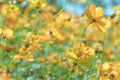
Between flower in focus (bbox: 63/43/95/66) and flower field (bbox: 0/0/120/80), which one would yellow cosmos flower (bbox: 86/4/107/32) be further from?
flower in focus (bbox: 63/43/95/66)

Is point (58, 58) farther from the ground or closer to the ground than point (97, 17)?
farther from the ground

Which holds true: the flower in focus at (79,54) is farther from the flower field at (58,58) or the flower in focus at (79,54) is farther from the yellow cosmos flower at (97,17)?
the yellow cosmos flower at (97,17)

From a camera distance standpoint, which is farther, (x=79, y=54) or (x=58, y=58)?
(x=58, y=58)

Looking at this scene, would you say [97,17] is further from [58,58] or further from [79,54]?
[58,58]

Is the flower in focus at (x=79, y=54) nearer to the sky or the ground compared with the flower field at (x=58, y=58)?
nearer to the ground

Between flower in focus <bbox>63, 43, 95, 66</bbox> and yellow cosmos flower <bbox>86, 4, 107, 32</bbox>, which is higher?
yellow cosmos flower <bbox>86, 4, 107, 32</bbox>

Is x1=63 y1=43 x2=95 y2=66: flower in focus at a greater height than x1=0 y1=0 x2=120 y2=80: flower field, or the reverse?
x1=0 y1=0 x2=120 y2=80: flower field

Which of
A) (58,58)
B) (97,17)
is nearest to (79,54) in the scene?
(97,17)

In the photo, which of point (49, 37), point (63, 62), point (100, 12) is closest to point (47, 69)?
point (63, 62)

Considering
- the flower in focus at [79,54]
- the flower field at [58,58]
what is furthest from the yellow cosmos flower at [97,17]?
the flower in focus at [79,54]

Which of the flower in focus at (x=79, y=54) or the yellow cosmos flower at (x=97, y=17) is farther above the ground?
the yellow cosmos flower at (x=97, y=17)

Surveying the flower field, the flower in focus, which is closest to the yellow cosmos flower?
the flower field
